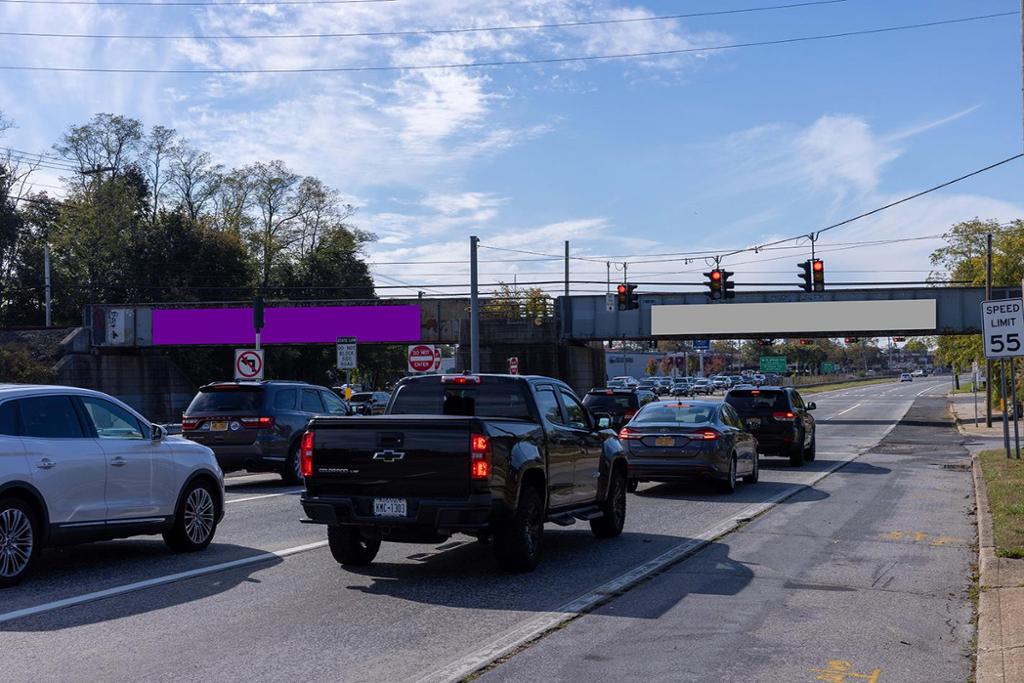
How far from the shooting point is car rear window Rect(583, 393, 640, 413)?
2867 centimetres

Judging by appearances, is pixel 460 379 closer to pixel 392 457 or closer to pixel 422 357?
pixel 392 457

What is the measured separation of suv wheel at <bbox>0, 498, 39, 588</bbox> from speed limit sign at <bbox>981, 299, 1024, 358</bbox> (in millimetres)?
17955

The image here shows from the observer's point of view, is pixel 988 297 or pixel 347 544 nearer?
pixel 347 544

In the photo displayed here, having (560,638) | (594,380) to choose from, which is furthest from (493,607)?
(594,380)

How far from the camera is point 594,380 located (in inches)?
2297

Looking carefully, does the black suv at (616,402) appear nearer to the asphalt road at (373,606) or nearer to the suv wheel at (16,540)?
the asphalt road at (373,606)

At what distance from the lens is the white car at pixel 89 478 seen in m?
9.26

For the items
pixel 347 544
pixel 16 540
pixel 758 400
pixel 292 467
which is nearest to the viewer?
pixel 16 540

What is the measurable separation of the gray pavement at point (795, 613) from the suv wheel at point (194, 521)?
193 inches

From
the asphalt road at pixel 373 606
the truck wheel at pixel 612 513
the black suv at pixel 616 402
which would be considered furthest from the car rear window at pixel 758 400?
the truck wheel at pixel 612 513

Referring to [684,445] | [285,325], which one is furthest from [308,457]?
[285,325]

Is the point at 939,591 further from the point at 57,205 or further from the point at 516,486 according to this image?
the point at 57,205

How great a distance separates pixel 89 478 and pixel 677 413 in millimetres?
10869

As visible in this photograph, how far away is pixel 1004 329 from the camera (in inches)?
842
